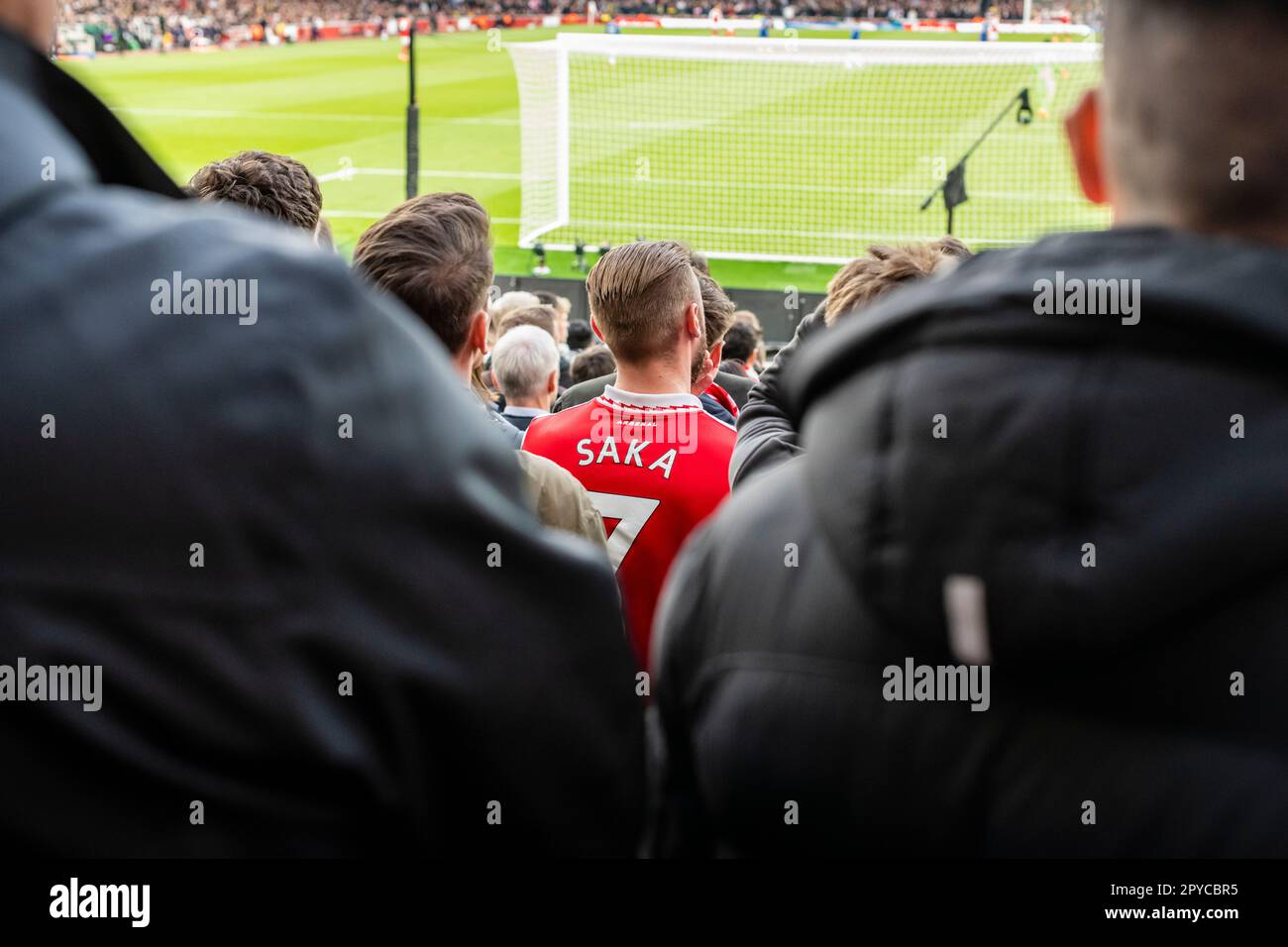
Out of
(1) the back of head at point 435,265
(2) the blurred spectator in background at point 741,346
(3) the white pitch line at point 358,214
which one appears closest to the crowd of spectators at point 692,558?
(1) the back of head at point 435,265

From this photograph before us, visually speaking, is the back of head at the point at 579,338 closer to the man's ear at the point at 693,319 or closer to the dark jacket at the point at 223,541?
the man's ear at the point at 693,319

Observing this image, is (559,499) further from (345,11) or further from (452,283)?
(345,11)

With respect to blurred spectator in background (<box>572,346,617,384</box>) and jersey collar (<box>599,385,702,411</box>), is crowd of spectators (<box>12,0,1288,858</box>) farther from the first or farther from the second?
blurred spectator in background (<box>572,346,617,384</box>)

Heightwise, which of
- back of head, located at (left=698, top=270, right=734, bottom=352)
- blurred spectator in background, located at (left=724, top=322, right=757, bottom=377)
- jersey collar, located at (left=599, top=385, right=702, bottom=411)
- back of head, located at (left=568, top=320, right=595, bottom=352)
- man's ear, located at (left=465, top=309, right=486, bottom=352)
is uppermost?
back of head, located at (left=568, top=320, right=595, bottom=352)

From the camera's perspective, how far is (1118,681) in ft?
3.81

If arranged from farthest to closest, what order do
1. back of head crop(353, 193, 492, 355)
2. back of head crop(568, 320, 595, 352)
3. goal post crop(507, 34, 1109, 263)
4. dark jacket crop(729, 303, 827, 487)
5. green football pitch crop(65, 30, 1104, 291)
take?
green football pitch crop(65, 30, 1104, 291) < goal post crop(507, 34, 1109, 263) < back of head crop(568, 320, 595, 352) < back of head crop(353, 193, 492, 355) < dark jacket crop(729, 303, 827, 487)


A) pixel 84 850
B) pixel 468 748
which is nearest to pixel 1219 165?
pixel 468 748

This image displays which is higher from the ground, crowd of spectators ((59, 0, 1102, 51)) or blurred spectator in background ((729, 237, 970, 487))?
crowd of spectators ((59, 0, 1102, 51))

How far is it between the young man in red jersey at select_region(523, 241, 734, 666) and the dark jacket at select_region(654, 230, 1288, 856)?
2.12m

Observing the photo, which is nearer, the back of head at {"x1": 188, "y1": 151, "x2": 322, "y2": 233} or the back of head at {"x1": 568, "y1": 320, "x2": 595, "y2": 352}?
the back of head at {"x1": 188, "y1": 151, "x2": 322, "y2": 233}

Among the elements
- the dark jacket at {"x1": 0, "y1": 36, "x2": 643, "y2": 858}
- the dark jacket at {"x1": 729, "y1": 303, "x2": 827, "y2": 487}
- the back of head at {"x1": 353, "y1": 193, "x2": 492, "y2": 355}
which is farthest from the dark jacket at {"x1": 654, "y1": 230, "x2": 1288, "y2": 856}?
the back of head at {"x1": 353, "y1": 193, "x2": 492, "y2": 355}

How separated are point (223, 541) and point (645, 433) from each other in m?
3.00

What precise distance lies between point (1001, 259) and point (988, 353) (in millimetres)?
124

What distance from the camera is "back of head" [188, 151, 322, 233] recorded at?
376cm
